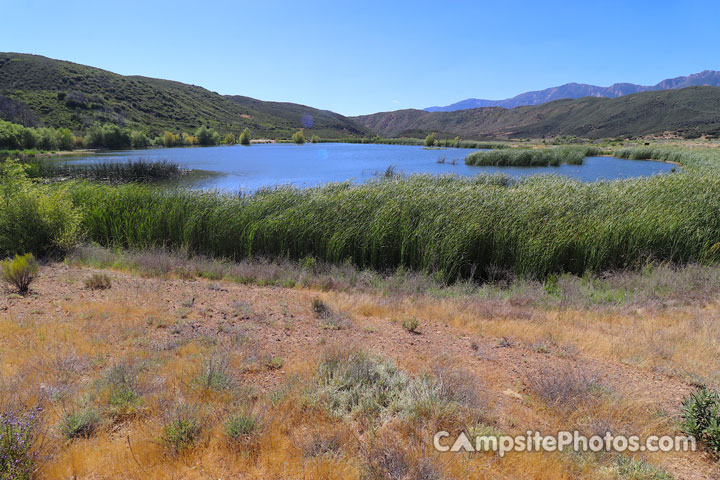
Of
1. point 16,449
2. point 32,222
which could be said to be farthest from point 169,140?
point 16,449

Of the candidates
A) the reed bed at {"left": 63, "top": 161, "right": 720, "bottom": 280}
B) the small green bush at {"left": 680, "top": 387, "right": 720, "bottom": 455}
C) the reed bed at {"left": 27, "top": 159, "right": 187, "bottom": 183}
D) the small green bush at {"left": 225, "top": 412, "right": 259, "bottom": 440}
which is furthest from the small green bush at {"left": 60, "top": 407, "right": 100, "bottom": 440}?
the reed bed at {"left": 27, "top": 159, "right": 187, "bottom": 183}

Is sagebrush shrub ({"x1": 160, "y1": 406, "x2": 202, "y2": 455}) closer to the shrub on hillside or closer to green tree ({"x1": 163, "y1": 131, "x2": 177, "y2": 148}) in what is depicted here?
the shrub on hillside

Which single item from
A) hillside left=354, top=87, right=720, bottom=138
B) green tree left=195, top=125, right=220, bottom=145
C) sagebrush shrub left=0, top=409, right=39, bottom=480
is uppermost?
hillside left=354, top=87, right=720, bottom=138

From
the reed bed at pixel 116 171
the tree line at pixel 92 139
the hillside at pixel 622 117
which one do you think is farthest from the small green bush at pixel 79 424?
the hillside at pixel 622 117

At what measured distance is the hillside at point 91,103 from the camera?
72.6 metres

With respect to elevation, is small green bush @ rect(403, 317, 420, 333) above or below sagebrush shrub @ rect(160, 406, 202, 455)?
below

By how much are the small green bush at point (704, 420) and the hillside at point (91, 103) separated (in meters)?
91.7

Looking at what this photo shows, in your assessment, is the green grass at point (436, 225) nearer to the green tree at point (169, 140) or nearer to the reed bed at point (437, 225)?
the reed bed at point (437, 225)

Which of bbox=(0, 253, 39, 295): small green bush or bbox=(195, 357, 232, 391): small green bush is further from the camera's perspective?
bbox=(0, 253, 39, 295): small green bush

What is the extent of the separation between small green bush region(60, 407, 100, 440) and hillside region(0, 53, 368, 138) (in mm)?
88217

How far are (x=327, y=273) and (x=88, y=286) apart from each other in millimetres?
4808

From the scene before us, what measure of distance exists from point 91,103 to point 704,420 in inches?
4292

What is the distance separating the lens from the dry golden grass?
2516 millimetres

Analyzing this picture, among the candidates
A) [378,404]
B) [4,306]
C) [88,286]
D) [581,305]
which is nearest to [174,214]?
[88,286]
